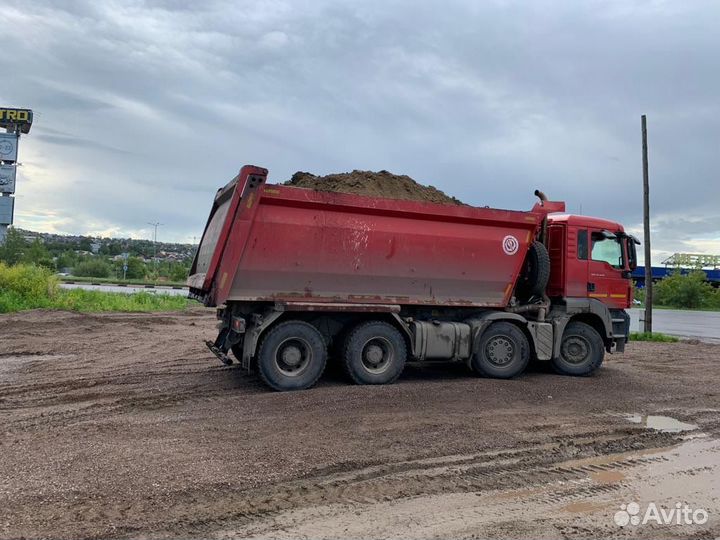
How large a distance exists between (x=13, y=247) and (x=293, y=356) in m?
34.0

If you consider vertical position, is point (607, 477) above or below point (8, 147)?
below

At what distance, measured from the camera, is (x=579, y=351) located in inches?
404

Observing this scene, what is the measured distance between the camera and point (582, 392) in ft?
29.1

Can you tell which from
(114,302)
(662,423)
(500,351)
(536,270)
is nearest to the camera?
(662,423)

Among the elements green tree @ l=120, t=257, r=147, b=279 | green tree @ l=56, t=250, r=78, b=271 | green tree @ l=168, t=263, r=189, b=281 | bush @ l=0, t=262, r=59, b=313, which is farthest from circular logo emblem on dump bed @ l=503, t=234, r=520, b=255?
green tree @ l=56, t=250, r=78, b=271

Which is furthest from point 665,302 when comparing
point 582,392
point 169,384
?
point 169,384

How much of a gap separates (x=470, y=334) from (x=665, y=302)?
5055 centimetres

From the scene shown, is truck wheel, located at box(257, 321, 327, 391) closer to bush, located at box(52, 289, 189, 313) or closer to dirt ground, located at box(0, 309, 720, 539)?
dirt ground, located at box(0, 309, 720, 539)

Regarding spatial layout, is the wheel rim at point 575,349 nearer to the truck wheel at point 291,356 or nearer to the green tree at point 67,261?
the truck wheel at point 291,356

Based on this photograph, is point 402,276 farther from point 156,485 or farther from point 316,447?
point 156,485

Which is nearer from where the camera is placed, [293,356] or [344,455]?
[344,455]

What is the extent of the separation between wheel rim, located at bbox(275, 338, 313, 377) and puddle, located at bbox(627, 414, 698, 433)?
4.28 m
